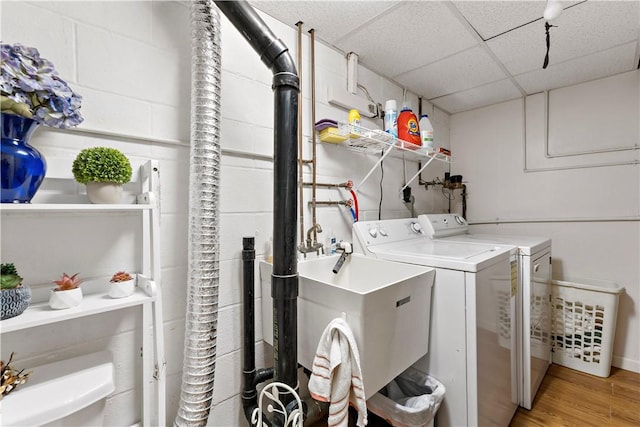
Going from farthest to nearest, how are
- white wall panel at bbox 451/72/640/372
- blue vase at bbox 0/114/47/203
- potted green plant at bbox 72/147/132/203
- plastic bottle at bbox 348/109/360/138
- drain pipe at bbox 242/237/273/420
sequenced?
white wall panel at bbox 451/72/640/372 → plastic bottle at bbox 348/109/360/138 → drain pipe at bbox 242/237/273/420 → potted green plant at bbox 72/147/132/203 → blue vase at bbox 0/114/47/203

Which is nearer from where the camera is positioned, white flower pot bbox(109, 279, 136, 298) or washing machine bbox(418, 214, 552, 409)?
white flower pot bbox(109, 279, 136, 298)

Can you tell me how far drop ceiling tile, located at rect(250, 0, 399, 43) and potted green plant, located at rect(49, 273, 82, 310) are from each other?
55.0 inches

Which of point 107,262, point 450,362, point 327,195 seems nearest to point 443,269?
point 450,362

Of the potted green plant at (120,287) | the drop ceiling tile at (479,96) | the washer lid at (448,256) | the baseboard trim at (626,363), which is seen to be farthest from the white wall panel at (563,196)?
the potted green plant at (120,287)

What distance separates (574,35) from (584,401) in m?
2.29

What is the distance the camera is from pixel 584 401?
5.82 feet

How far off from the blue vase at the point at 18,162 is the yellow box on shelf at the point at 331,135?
1.20 metres

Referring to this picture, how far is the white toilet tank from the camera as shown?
68 cm

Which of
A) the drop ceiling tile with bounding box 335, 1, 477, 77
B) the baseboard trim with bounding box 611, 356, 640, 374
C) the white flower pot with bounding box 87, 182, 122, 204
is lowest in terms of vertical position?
the baseboard trim with bounding box 611, 356, 640, 374

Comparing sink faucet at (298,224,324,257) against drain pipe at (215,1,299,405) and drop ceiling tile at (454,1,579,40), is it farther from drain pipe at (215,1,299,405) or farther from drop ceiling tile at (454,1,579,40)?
drop ceiling tile at (454,1,579,40)

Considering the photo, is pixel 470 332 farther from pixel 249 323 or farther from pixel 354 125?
pixel 354 125

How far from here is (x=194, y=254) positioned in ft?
3.29

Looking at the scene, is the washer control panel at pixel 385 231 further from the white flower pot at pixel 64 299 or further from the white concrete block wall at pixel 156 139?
the white flower pot at pixel 64 299

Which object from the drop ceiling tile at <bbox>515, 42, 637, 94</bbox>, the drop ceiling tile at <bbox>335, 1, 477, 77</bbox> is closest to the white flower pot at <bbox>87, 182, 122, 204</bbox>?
the drop ceiling tile at <bbox>335, 1, 477, 77</bbox>
